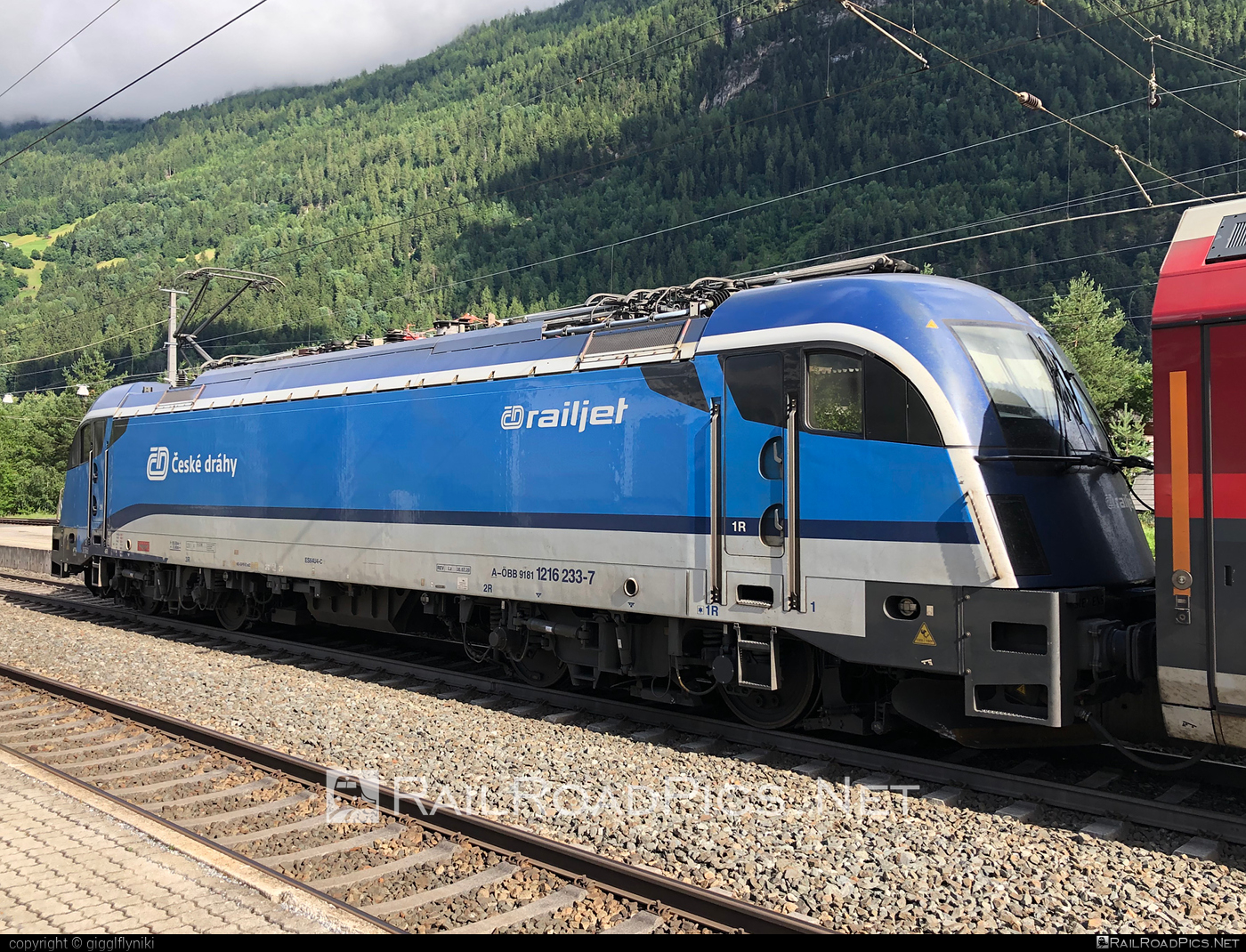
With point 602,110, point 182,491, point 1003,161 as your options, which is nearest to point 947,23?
point 1003,161

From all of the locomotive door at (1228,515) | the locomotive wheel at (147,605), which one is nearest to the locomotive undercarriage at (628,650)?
the locomotive door at (1228,515)

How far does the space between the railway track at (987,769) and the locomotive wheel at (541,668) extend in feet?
0.64

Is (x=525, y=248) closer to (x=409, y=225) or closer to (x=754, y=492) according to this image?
(x=409, y=225)

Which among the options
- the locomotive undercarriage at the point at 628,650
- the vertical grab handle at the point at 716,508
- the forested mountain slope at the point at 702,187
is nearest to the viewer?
the locomotive undercarriage at the point at 628,650

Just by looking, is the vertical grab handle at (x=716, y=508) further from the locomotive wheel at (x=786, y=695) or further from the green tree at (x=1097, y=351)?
the green tree at (x=1097, y=351)

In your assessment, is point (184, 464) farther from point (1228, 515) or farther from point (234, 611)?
point (1228, 515)

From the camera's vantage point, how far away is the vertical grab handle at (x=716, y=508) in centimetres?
836

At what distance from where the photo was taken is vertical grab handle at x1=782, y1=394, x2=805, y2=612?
7855mm

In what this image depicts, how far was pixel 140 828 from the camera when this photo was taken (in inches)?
258

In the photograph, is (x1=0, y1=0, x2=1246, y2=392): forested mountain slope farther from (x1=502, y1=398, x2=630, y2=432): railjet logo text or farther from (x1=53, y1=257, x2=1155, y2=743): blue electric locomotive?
(x1=502, y1=398, x2=630, y2=432): railjet logo text

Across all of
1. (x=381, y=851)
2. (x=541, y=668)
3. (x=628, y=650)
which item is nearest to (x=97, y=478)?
(x=541, y=668)

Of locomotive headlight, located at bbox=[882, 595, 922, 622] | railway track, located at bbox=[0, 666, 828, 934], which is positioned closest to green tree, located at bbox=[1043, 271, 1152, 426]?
locomotive headlight, located at bbox=[882, 595, 922, 622]

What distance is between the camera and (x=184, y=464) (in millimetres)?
15289

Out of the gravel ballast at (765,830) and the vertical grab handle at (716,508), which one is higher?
the vertical grab handle at (716,508)
